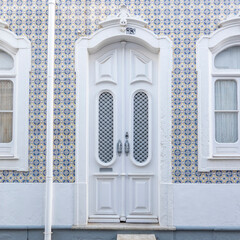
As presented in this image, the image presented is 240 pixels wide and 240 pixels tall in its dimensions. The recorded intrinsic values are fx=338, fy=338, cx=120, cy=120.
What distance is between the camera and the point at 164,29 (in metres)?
5.26

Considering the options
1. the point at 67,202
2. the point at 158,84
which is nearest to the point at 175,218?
the point at 67,202

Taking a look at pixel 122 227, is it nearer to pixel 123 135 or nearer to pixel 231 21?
pixel 123 135

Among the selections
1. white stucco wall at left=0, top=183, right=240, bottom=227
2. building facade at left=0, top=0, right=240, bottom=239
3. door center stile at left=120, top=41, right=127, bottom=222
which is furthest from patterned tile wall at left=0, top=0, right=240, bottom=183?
door center stile at left=120, top=41, right=127, bottom=222

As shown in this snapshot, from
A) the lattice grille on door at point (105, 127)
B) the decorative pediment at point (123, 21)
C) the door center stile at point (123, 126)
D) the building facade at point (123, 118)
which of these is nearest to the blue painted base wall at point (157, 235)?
the building facade at point (123, 118)

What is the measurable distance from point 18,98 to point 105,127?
1.42 m

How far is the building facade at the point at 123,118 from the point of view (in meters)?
5.09

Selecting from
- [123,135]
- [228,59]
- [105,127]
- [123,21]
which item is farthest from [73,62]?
[228,59]

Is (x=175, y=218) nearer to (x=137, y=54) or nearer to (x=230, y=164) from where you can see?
(x=230, y=164)

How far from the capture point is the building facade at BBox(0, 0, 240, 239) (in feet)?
16.7

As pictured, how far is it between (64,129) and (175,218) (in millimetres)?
2150

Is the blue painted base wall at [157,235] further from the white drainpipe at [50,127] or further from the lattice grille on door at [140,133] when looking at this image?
the lattice grille on door at [140,133]

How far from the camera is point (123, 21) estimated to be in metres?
5.19

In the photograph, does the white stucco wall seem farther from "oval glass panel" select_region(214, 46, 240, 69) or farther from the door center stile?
"oval glass panel" select_region(214, 46, 240, 69)

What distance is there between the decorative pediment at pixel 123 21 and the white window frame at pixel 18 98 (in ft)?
4.23
